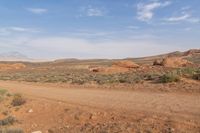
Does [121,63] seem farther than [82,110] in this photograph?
Yes

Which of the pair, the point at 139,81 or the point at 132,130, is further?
the point at 139,81

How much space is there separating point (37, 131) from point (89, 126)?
2.16m

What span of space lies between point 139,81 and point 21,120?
13.8 meters

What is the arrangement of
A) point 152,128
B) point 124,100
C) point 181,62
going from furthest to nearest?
A: point 181,62, point 124,100, point 152,128

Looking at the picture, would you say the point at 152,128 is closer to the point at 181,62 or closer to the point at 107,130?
the point at 107,130

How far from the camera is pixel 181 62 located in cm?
6022

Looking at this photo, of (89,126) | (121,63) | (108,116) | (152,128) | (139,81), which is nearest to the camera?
(152,128)

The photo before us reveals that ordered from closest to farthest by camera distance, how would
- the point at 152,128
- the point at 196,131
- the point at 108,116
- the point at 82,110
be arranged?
the point at 196,131, the point at 152,128, the point at 108,116, the point at 82,110

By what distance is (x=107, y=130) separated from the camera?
1225cm

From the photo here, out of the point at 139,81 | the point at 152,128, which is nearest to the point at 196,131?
the point at 152,128

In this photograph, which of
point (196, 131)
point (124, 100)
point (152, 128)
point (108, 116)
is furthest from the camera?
point (124, 100)

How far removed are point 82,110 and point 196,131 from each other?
682 cm

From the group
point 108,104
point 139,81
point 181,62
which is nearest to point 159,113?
point 108,104

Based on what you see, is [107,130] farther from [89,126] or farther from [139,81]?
[139,81]
